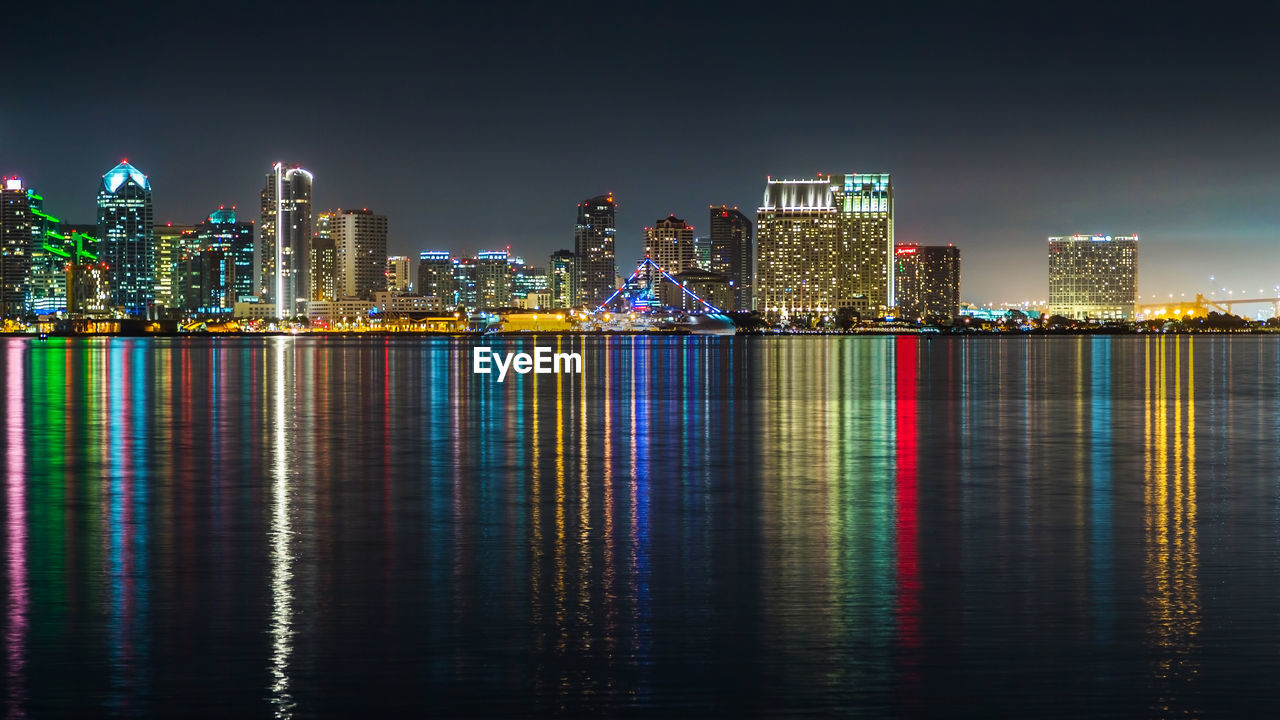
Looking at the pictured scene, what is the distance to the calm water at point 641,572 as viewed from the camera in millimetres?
9016

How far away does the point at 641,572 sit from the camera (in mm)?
13219

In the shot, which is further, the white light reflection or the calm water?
the calm water

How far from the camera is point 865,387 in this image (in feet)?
181

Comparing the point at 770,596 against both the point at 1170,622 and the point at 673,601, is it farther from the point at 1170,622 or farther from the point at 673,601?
the point at 1170,622

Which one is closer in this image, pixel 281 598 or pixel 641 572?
pixel 281 598

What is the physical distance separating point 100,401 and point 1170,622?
41.7m

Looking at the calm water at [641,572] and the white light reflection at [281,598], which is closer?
the white light reflection at [281,598]

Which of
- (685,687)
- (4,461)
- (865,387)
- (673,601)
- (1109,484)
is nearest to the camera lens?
(685,687)

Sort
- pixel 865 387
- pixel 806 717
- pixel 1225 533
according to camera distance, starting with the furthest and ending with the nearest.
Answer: pixel 865 387
pixel 1225 533
pixel 806 717

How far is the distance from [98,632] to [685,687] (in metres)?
5.09

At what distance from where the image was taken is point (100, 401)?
45062 mm

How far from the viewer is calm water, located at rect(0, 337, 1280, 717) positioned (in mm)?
9016

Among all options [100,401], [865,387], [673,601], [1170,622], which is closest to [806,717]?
[673,601]

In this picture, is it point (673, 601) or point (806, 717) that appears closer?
point (806, 717)
